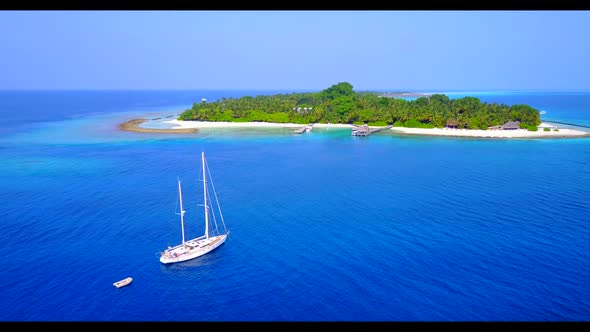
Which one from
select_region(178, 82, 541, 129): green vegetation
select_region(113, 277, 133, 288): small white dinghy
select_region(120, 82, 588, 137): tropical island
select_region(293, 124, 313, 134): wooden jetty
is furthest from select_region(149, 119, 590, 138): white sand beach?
select_region(113, 277, 133, 288): small white dinghy

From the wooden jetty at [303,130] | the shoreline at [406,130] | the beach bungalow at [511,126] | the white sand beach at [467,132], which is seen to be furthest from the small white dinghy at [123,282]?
the beach bungalow at [511,126]

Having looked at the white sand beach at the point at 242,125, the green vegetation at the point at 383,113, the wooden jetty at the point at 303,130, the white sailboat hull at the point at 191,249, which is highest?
the green vegetation at the point at 383,113

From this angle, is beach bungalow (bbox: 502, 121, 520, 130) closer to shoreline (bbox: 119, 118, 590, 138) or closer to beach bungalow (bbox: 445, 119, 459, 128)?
shoreline (bbox: 119, 118, 590, 138)

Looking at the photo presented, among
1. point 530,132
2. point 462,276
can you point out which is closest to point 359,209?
point 462,276

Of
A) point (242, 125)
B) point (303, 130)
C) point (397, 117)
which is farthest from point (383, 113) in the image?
point (242, 125)

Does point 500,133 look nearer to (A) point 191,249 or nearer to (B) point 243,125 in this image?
(B) point 243,125

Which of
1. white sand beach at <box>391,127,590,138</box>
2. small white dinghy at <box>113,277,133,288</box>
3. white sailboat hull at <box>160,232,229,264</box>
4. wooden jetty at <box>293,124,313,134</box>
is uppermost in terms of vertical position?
wooden jetty at <box>293,124,313,134</box>

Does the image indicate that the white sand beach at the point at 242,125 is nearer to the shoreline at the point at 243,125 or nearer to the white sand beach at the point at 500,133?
the shoreline at the point at 243,125
